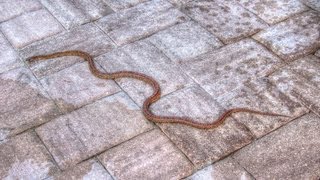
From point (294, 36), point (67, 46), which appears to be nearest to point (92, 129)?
point (67, 46)

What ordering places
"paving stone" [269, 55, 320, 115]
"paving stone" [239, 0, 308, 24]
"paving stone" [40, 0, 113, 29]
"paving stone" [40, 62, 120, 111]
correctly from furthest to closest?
"paving stone" [40, 0, 113, 29] → "paving stone" [239, 0, 308, 24] → "paving stone" [40, 62, 120, 111] → "paving stone" [269, 55, 320, 115]

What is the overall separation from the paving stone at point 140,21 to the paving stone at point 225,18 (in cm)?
27

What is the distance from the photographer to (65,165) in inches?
192

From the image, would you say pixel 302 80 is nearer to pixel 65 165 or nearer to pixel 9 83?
pixel 65 165

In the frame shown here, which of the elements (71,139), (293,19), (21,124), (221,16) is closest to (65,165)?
(71,139)

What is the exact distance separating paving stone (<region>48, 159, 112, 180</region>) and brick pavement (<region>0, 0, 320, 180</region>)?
0.03 ft

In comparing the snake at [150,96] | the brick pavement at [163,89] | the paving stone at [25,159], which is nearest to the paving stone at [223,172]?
the brick pavement at [163,89]

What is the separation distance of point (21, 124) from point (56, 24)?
206 centimetres

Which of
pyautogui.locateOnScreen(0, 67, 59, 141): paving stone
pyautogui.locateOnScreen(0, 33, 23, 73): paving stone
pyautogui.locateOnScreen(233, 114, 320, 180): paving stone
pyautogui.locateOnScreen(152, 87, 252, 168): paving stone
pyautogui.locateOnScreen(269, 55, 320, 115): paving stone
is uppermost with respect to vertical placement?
pyautogui.locateOnScreen(269, 55, 320, 115): paving stone

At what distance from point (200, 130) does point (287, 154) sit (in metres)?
0.93

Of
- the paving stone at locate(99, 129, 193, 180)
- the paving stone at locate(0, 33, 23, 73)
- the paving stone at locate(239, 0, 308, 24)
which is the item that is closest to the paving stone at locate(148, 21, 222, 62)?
the paving stone at locate(239, 0, 308, 24)

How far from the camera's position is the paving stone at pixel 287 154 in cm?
469

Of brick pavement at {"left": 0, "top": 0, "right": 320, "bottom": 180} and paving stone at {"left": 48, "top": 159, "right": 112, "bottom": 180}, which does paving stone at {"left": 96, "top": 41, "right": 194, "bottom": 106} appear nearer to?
brick pavement at {"left": 0, "top": 0, "right": 320, "bottom": 180}

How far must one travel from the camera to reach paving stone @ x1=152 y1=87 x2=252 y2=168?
16.2ft
